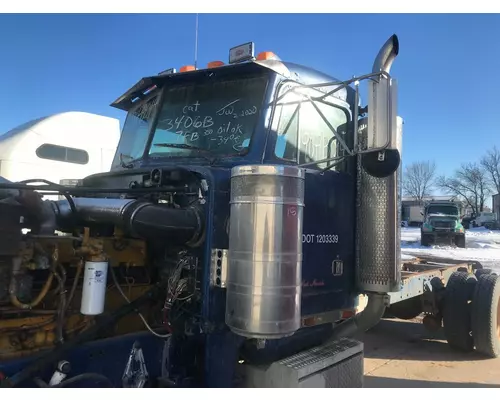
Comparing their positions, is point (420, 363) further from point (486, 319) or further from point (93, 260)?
point (93, 260)

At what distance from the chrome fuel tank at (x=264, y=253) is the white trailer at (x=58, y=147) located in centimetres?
716

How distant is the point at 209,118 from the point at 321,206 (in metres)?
1.02

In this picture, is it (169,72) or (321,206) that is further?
(169,72)

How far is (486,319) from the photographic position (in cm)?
489

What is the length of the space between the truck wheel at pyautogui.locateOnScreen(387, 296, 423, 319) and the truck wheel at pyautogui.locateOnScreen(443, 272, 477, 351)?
560 millimetres

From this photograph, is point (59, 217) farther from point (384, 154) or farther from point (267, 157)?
point (384, 154)

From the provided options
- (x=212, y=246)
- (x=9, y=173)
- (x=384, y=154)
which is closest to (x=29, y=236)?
(x=212, y=246)

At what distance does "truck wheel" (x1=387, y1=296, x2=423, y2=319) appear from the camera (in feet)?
19.3

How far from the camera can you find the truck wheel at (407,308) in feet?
19.3

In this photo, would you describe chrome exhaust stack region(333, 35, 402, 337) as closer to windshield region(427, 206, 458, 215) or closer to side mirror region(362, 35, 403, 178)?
side mirror region(362, 35, 403, 178)

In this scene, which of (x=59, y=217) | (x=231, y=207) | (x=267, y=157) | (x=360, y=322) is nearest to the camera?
(x=231, y=207)

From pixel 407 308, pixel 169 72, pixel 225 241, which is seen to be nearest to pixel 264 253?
pixel 225 241

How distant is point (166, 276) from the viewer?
9.36ft

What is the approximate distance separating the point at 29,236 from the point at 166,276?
0.90 m
